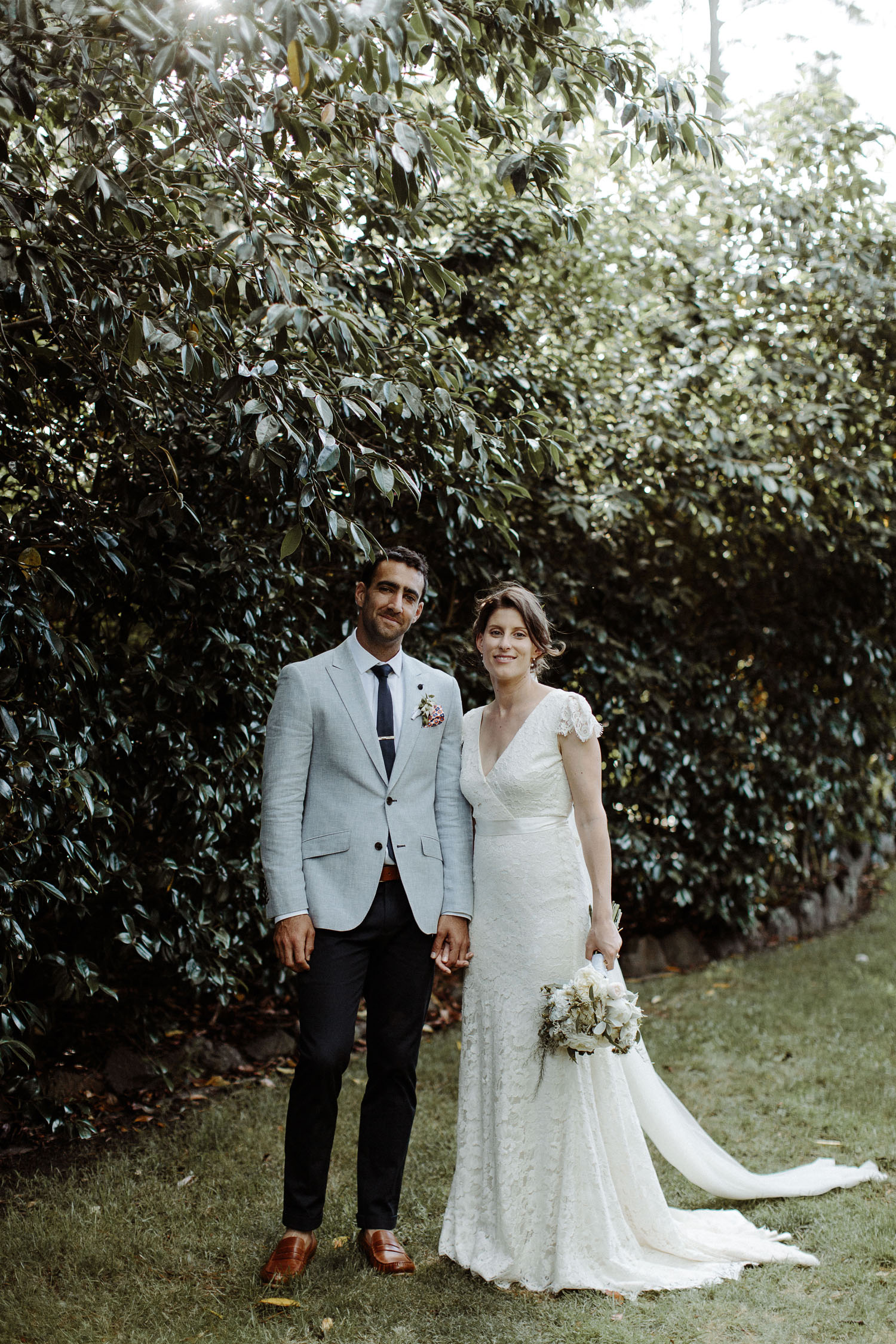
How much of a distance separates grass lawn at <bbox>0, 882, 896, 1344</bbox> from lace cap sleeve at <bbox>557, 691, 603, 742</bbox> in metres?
1.57

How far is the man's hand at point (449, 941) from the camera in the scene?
307 cm

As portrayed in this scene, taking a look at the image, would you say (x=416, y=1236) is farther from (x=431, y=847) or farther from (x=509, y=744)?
(x=509, y=744)

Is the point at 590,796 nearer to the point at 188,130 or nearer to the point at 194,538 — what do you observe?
the point at 194,538

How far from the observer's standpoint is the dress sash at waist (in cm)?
310

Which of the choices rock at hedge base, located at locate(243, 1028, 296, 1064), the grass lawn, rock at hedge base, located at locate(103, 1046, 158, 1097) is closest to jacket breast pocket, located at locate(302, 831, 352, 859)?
the grass lawn

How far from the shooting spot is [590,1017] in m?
2.85

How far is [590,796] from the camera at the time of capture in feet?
10.0

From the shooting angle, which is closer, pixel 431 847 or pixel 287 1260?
pixel 287 1260

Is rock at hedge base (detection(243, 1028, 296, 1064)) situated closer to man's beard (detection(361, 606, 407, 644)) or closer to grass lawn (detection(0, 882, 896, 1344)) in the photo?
grass lawn (detection(0, 882, 896, 1344))

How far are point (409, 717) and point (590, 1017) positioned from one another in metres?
1.01

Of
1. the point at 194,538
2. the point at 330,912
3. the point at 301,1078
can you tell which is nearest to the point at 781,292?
the point at 194,538

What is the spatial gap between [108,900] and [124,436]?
1.78 meters

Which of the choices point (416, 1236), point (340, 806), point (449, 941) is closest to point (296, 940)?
point (340, 806)

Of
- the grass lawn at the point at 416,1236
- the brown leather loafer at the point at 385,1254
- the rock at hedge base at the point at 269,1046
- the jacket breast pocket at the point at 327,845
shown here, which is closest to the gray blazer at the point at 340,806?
the jacket breast pocket at the point at 327,845
